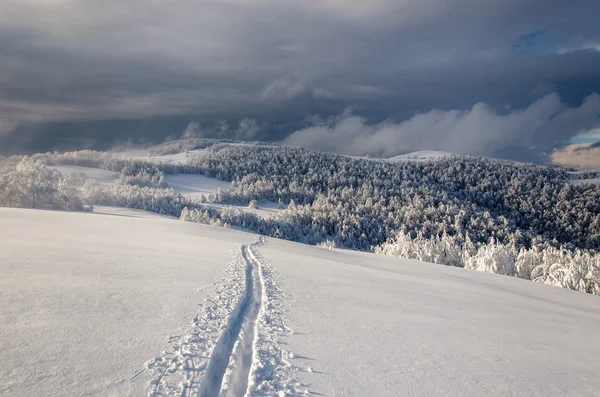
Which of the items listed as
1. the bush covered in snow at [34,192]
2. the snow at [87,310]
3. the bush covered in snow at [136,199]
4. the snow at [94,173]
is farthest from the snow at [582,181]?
the snow at [87,310]

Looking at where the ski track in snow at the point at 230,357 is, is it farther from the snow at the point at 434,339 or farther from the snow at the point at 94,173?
the snow at the point at 94,173

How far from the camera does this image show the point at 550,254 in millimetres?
14234

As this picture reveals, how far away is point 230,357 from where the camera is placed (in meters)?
3.88

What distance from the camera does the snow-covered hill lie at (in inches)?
131

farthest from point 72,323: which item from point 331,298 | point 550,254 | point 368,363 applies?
point 550,254

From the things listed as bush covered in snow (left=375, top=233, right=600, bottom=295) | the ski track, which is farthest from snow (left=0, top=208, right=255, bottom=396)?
bush covered in snow (left=375, top=233, right=600, bottom=295)

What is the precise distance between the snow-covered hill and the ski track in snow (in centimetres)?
2

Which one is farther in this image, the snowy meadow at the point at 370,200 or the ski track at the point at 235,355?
the snowy meadow at the point at 370,200

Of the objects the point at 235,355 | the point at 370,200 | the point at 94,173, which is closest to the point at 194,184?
the point at 94,173

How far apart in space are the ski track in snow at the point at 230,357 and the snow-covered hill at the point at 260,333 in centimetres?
2

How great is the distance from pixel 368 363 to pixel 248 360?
1262 mm

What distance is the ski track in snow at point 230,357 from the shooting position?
3.25m

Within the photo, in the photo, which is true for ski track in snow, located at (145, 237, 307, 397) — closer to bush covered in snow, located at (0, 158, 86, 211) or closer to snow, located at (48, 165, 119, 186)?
bush covered in snow, located at (0, 158, 86, 211)

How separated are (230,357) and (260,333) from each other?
843mm
